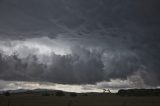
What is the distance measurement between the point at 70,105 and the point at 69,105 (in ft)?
0.90

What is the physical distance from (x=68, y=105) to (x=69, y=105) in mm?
257

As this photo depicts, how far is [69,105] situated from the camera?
59000 mm

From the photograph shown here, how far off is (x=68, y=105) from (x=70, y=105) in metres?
0.53

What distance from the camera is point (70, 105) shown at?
59156 millimetres

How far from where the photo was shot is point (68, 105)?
5888cm
